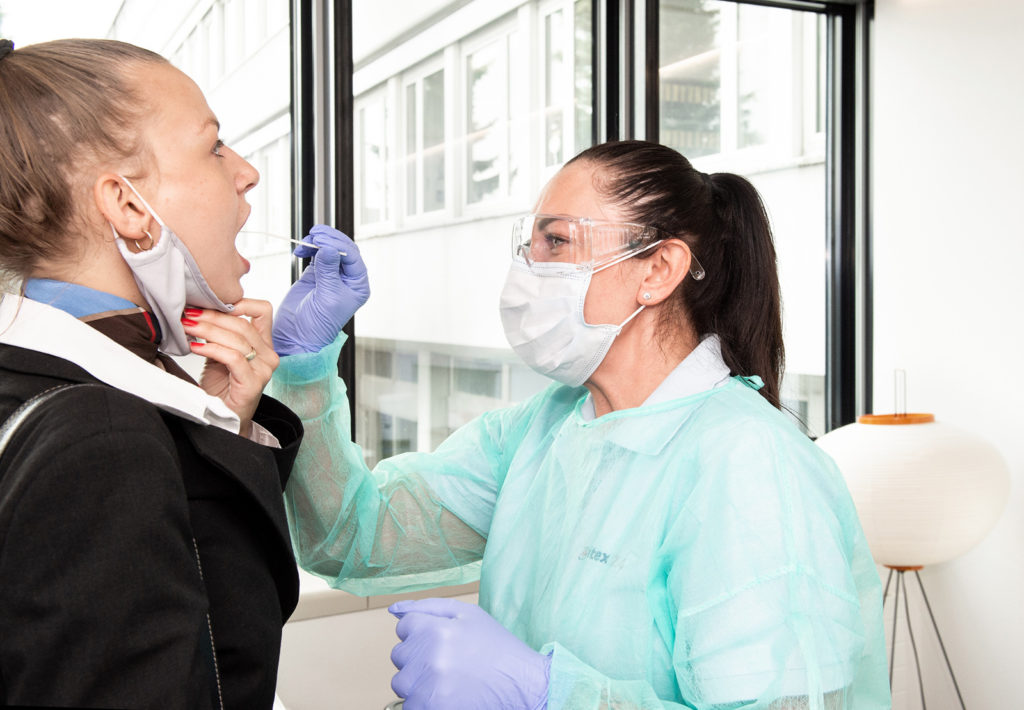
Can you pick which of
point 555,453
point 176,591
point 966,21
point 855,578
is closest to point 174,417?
point 176,591

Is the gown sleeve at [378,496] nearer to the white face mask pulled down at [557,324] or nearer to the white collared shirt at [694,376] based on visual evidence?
the white face mask pulled down at [557,324]

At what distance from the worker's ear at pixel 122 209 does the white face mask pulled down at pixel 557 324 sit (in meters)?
0.63

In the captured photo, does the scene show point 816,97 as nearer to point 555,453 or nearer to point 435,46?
point 435,46

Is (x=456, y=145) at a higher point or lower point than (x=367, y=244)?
higher

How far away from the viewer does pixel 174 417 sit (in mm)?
896

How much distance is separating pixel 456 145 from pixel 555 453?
1.43m

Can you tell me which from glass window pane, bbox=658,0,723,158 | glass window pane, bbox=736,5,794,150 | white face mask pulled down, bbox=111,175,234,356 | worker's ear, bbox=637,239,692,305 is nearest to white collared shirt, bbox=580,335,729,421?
worker's ear, bbox=637,239,692,305

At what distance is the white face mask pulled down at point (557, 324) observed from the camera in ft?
4.56

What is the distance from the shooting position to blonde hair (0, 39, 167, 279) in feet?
2.88

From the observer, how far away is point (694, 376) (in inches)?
52.7

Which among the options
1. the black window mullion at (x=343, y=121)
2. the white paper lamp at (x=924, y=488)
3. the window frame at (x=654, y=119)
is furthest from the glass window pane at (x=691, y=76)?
the white paper lamp at (x=924, y=488)

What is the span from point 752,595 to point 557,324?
1.70 ft

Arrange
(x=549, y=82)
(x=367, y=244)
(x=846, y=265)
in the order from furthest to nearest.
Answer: (x=846, y=265) < (x=549, y=82) < (x=367, y=244)

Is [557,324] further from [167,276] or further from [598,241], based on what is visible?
[167,276]
